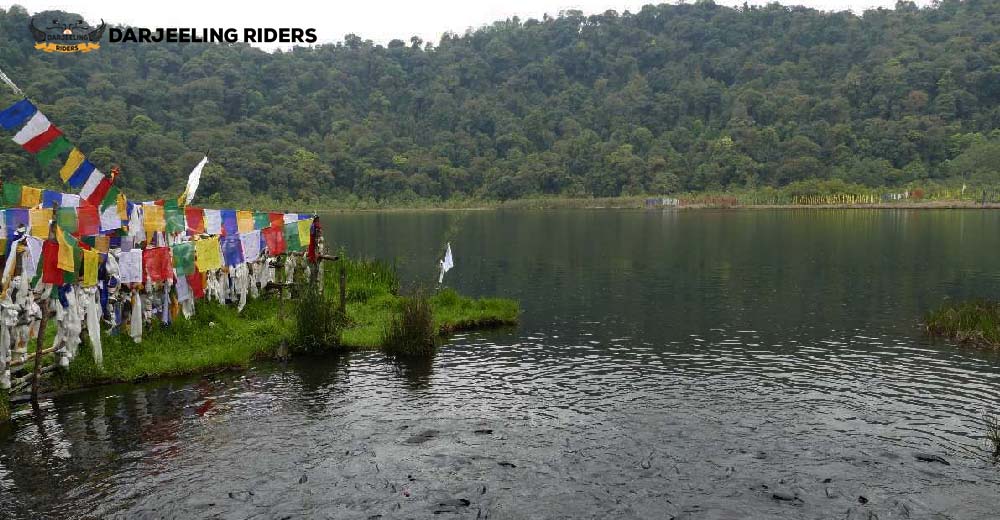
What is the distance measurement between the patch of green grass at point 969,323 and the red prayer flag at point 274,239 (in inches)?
739

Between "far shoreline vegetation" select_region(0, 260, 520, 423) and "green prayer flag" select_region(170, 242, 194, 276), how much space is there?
1.33 m

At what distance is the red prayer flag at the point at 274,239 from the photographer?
2139cm

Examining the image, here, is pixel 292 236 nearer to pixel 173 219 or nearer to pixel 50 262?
pixel 173 219

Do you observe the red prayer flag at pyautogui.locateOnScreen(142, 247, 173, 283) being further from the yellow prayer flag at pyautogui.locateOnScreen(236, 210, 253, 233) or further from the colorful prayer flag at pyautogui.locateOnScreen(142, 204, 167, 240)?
the yellow prayer flag at pyautogui.locateOnScreen(236, 210, 253, 233)

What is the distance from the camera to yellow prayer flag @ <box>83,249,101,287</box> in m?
14.4

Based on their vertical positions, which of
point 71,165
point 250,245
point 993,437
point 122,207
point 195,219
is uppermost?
point 71,165

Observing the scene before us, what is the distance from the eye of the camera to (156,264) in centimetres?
1694

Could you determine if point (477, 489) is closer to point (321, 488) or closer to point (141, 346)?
point (321, 488)

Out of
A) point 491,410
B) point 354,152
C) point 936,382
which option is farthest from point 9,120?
point 354,152

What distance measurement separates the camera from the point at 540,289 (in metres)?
32.0

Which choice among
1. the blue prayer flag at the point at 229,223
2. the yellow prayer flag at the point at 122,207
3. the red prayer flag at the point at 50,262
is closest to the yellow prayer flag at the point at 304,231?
the blue prayer flag at the point at 229,223

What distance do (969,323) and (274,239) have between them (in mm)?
19601

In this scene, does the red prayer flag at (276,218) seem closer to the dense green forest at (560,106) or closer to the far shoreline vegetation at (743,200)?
the dense green forest at (560,106)

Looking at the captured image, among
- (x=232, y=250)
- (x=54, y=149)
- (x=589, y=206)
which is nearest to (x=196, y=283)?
(x=232, y=250)
